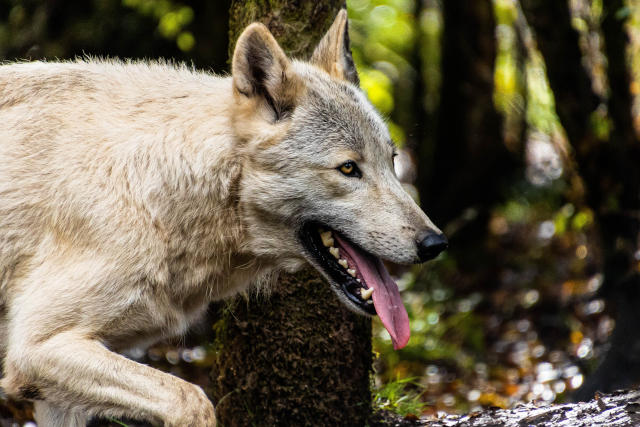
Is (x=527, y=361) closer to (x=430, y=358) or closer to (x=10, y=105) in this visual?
(x=430, y=358)

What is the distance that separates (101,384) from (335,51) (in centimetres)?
247

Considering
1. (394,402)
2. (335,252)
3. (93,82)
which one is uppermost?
(93,82)

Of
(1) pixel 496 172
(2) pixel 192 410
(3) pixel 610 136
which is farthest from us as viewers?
(1) pixel 496 172

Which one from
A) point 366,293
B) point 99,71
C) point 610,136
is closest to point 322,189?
point 366,293

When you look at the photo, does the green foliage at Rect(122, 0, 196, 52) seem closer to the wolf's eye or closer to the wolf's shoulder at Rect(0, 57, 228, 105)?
the wolf's shoulder at Rect(0, 57, 228, 105)

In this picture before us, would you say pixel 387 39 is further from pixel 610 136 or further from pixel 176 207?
pixel 176 207

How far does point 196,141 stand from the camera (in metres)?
4.35

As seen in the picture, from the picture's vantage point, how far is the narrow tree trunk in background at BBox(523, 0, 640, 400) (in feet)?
24.8

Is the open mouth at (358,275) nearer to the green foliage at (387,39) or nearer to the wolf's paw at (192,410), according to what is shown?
the wolf's paw at (192,410)

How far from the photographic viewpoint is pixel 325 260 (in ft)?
14.6

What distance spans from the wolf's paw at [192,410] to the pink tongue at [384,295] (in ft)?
3.52

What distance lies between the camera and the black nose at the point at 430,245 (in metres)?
4.11

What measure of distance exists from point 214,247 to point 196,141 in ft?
2.04

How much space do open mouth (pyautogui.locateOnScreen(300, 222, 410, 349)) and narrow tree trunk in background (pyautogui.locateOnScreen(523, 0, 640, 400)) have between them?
156 inches
